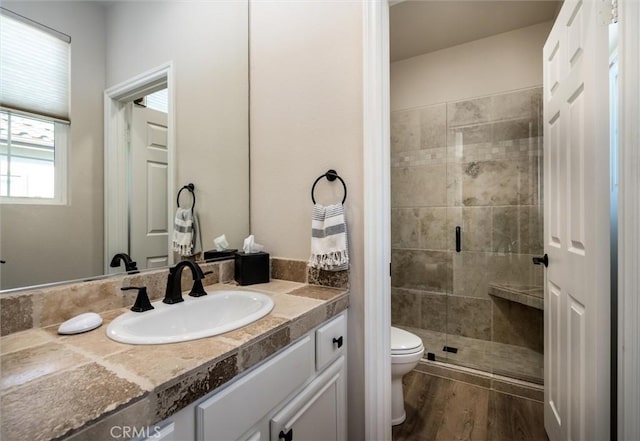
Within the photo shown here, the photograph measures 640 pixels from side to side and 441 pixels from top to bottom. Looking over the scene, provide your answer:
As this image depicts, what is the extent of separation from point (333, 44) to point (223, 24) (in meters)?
0.59

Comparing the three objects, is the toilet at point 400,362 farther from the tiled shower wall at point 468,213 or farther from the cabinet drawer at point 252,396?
the tiled shower wall at point 468,213

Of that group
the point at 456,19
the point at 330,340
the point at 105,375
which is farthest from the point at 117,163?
the point at 456,19

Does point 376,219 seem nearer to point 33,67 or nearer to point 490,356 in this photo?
point 33,67

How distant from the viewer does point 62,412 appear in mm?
442

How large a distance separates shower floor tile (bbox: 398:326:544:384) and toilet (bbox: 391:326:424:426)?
748 millimetres

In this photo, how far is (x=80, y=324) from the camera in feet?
2.57

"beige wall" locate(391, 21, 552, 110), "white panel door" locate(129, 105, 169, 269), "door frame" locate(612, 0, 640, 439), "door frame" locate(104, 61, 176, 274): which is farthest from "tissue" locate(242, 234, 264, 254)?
"beige wall" locate(391, 21, 552, 110)

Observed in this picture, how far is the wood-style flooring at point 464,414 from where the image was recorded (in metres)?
1.54

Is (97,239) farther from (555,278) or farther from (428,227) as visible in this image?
(428,227)

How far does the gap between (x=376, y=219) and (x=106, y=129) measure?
1.00 meters

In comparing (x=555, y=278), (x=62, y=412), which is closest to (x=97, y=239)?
(x=62, y=412)

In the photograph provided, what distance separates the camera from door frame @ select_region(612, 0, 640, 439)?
2.77 ft

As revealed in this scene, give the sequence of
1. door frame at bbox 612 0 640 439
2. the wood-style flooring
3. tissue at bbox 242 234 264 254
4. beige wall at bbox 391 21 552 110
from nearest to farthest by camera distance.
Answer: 1. door frame at bbox 612 0 640 439
2. tissue at bbox 242 234 264 254
3. the wood-style flooring
4. beige wall at bbox 391 21 552 110

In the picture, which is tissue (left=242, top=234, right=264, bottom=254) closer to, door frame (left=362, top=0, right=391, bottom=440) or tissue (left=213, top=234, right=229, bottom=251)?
tissue (left=213, top=234, right=229, bottom=251)
